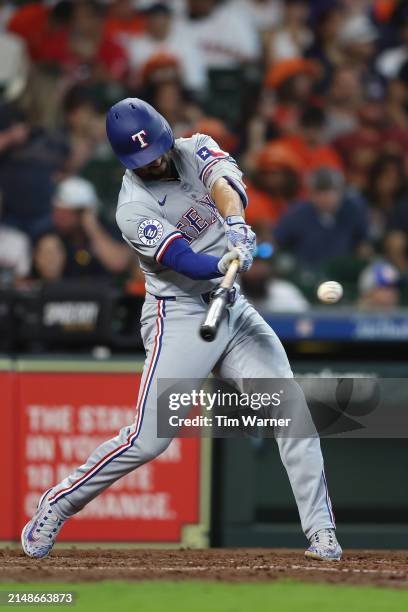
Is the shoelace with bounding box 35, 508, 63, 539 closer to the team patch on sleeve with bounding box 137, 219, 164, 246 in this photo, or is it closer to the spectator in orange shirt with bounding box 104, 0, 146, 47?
the team patch on sleeve with bounding box 137, 219, 164, 246

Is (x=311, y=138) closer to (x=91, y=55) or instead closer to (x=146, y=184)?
(x=91, y=55)

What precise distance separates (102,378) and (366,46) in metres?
6.18

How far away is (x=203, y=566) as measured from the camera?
17.1 feet

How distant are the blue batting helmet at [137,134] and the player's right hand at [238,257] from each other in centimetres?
55

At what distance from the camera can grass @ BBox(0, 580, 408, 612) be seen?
4.08 m

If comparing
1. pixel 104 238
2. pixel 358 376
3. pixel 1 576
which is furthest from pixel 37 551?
pixel 104 238

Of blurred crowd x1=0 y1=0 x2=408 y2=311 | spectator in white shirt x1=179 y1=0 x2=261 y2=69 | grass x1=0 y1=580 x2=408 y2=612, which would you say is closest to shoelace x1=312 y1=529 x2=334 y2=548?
grass x1=0 y1=580 x2=408 y2=612

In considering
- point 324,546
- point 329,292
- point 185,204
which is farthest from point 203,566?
point 185,204

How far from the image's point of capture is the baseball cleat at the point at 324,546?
5.17 meters

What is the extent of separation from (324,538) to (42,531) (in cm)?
124

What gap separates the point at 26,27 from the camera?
1102 cm

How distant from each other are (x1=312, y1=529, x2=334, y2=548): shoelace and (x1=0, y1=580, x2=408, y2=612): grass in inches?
21.4

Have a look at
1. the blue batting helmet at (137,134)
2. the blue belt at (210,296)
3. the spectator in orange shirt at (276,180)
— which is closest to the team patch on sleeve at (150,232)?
the blue batting helmet at (137,134)

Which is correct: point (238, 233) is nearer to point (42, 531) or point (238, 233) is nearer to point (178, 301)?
point (178, 301)
